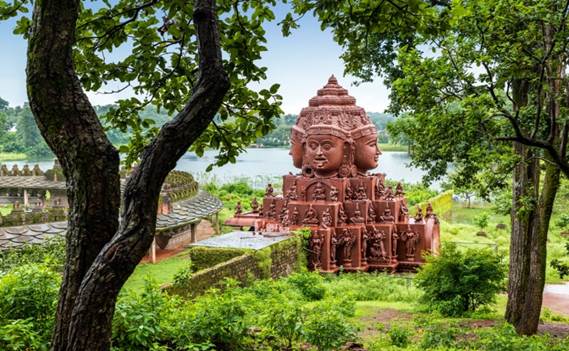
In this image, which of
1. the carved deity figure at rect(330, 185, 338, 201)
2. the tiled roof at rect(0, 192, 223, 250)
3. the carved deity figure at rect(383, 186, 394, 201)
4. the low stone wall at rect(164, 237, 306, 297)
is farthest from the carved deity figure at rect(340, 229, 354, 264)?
the tiled roof at rect(0, 192, 223, 250)

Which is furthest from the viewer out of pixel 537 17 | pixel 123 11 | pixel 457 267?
pixel 457 267

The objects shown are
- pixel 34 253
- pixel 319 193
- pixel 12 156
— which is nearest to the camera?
pixel 34 253

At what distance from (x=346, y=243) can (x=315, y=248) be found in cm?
119

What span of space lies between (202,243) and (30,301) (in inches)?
387

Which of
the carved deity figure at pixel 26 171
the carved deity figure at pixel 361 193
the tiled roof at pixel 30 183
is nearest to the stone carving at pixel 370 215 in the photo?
the carved deity figure at pixel 361 193

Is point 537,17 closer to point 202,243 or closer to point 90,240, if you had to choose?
point 90,240

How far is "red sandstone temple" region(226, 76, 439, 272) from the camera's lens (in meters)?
19.0

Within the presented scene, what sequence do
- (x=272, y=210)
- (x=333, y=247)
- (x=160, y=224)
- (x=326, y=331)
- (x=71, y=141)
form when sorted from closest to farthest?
(x=71, y=141) < (x=326, y=331) < (x=160, y=224) < (x=333, y=247) < (x=272, y=210)

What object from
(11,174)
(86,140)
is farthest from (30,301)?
(11,174)

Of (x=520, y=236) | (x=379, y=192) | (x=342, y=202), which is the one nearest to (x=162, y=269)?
(x=342, y=202)

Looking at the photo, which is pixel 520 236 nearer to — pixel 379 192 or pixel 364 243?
pixel 364 243

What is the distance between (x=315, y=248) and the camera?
60.3 feet

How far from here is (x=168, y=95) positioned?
5.54 metres

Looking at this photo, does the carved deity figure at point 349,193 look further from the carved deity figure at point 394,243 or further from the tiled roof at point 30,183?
the tiled roof at point 30,183
